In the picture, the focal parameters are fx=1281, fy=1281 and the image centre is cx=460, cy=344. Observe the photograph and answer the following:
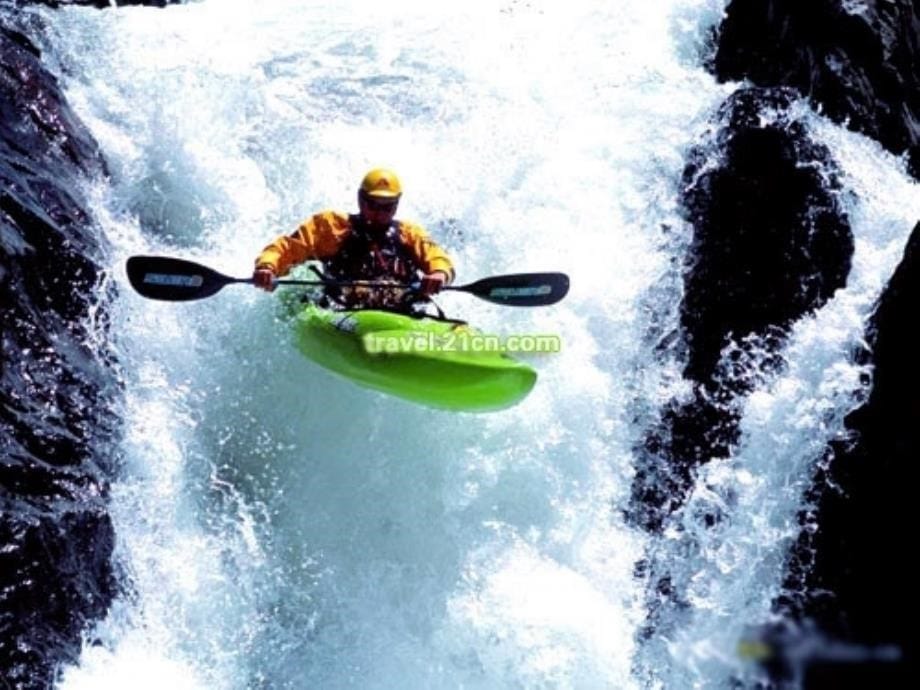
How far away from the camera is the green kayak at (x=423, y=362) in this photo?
6.25 metres

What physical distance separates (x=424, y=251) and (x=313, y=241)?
610mm

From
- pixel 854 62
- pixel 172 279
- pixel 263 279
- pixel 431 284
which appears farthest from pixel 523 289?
pixel 854 62

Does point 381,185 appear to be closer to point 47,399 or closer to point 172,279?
point 172,279

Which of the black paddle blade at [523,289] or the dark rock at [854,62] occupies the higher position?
the dark rock at [854,62]

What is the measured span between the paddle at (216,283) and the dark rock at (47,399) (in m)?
0.42

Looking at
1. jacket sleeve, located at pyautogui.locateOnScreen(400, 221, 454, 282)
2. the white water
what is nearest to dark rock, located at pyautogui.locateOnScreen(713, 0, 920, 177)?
the white water

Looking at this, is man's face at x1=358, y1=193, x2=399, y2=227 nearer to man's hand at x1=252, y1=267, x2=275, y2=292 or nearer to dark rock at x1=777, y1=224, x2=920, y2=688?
man's hand at x1=252, y1=267, x2=275, y2=292

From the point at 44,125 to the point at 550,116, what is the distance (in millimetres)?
3511

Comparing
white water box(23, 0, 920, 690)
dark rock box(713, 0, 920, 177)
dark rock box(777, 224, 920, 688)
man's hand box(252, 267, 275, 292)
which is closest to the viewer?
dark rock box(777, 224, 920, 688)

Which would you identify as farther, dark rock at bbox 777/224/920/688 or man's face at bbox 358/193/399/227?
man's face at bbox 358/193/399/227

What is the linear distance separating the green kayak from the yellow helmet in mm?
681

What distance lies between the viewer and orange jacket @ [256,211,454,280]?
6.88 meters

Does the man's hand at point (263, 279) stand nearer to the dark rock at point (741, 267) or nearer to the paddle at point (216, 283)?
the paddle at point (216, 283)

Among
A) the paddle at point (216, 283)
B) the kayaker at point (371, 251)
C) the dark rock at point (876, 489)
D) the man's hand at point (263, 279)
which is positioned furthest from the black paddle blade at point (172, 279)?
the dark rock at point (876, 489)
